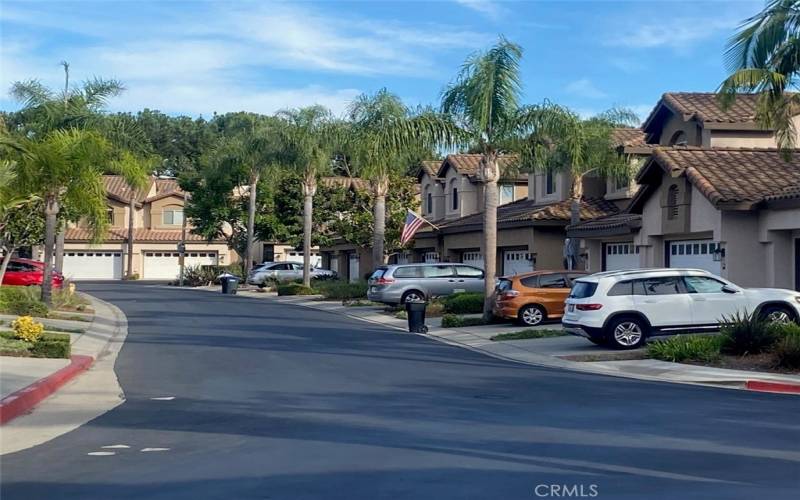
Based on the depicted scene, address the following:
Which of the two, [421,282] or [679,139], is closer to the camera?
[679,139]

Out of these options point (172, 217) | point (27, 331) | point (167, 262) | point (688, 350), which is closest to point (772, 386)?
point (688, 350)

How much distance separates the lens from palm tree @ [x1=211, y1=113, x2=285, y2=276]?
51688mm

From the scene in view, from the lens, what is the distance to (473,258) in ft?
144

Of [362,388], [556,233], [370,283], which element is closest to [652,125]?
[556,233]

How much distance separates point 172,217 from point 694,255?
58.5 m

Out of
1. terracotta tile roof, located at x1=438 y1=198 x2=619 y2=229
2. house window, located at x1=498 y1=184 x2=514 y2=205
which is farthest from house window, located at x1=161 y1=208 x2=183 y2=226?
terracotta tile roof, located at x1=438 y1=198 x2=619 y2=229

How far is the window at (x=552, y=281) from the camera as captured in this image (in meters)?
29.1

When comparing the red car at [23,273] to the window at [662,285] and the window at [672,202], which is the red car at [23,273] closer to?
the window at [672,202]

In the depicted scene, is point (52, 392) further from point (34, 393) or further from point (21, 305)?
point (21, 305)

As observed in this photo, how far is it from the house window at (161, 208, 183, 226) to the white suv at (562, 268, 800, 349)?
62.3 meters

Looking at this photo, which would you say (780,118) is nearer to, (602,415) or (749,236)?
(749,236)

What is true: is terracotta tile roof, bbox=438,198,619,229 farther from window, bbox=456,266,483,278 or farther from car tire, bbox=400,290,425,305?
car tire, bbox=400,290,425,305

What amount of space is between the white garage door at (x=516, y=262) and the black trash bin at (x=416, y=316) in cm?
958

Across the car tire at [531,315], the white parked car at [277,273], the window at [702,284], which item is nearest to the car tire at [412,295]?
the car tire at [531,315]
